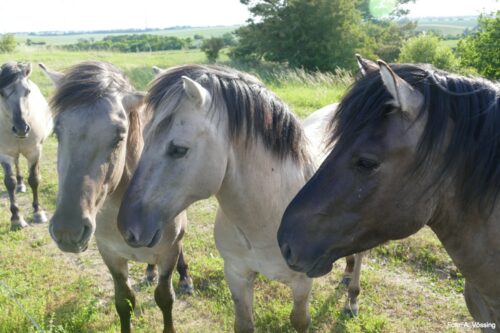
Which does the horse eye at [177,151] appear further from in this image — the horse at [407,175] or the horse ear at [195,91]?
the horse at [407,175]

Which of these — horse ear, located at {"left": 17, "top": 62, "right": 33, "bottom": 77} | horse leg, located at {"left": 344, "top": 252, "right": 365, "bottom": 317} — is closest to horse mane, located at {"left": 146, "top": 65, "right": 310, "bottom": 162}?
horse leg, located at {"left": 344, "top": 252, "right": 365, "bottom": 317}

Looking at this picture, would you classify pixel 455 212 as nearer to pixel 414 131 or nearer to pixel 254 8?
pixel 414 131

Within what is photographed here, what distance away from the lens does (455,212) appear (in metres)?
1.78

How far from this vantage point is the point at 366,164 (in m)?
1.66

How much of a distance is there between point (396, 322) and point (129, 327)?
2369mm

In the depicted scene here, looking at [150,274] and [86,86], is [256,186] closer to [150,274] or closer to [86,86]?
[86,86]

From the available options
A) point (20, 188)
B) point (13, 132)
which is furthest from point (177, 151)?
point (20, 188)

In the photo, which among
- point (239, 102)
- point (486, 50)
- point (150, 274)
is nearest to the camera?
point (239, 102)

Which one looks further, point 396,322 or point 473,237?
point 396,322

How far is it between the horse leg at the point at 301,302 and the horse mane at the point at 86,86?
186cm

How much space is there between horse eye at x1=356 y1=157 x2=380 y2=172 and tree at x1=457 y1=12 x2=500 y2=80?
1386cm

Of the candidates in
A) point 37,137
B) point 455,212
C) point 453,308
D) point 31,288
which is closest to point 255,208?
point 455,212

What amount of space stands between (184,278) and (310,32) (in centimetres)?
2183

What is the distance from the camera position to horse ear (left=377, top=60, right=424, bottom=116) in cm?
149
